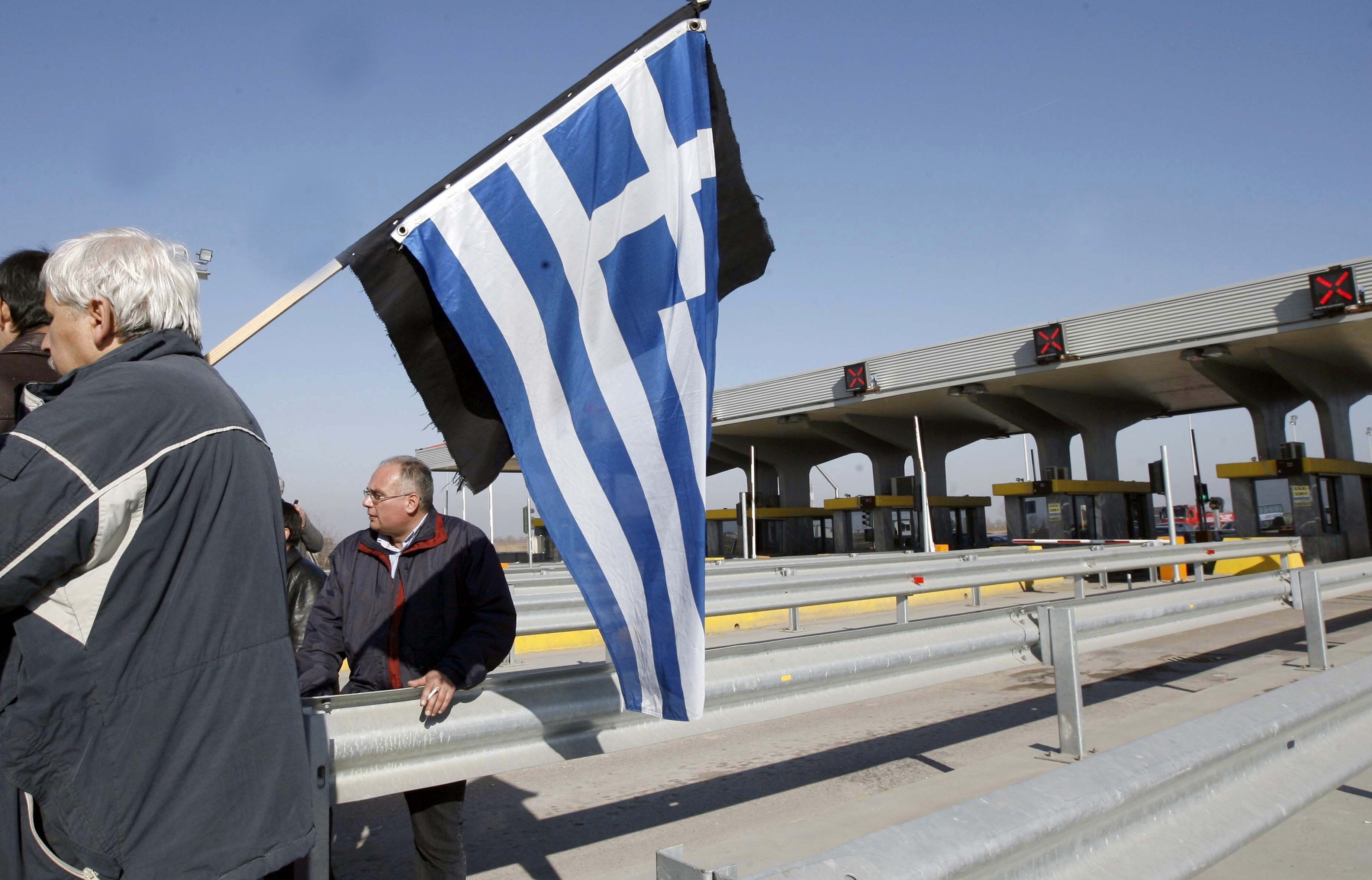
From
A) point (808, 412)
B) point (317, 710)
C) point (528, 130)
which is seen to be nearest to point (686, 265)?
point (528, 130)

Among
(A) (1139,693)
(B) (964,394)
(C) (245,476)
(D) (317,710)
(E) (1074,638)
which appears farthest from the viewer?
Answer: (B) (964,394)

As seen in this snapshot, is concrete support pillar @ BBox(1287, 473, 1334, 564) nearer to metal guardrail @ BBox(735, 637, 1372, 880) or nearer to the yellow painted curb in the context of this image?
the yellow painted curb

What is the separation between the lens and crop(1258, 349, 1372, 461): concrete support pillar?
26.8 metres

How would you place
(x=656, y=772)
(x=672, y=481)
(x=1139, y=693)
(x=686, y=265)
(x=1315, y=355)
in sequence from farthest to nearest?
(x=1315, y=355)
(x=1139, y=693)
(x=656, y=772)
(x=686, y=265)
(x=672, y=481)

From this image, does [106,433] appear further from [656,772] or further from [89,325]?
[656,772]

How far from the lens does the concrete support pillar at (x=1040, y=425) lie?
109ft

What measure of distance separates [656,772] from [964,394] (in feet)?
92.3

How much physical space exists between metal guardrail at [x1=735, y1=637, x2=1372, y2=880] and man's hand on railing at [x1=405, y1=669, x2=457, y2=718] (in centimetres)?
107

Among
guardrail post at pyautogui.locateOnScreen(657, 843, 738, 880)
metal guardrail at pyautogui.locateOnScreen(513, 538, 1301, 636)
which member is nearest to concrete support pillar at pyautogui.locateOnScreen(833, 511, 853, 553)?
metal guardrail at pyautogui.locateOnScreen(513, 538, 1301, 636)

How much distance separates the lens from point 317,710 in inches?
92.5

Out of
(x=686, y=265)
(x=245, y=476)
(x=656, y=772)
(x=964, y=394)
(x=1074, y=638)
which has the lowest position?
(x=656, y=772)

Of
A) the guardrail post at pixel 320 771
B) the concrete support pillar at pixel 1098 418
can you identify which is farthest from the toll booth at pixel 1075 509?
the guardrail post at pixel 320 771

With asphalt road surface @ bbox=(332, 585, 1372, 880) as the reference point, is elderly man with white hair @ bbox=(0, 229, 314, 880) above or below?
above

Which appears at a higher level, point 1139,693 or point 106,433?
point 106,433
